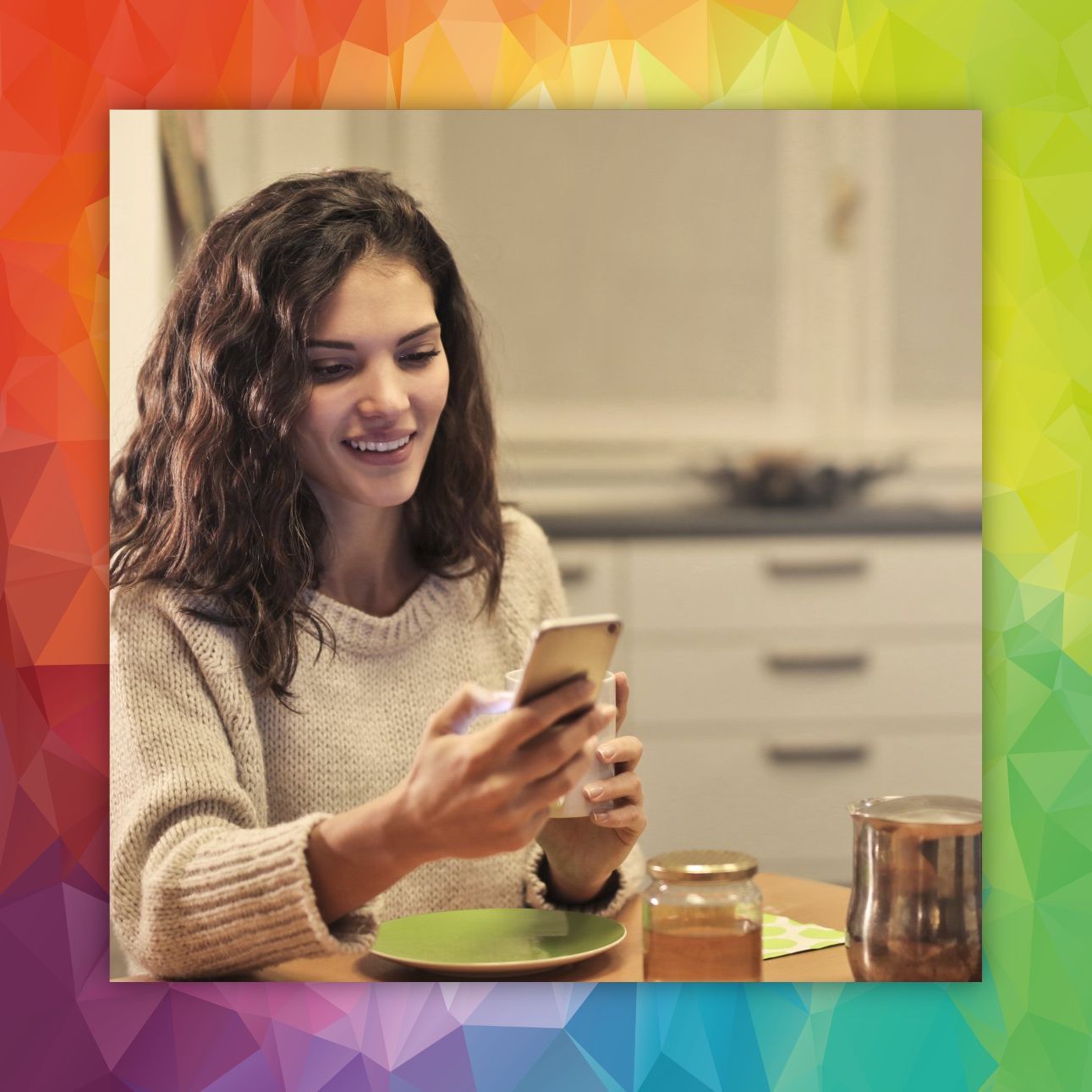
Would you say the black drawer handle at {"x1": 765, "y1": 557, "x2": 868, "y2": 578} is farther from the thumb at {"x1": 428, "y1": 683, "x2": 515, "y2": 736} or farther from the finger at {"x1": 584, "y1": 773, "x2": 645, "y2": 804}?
the thumb at {"x1": 428, "y1": 683, "x2": 515, "y2": 736}

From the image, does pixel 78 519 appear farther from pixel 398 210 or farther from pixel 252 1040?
pixel 252 1040

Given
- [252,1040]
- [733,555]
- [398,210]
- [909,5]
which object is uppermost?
[909,5]

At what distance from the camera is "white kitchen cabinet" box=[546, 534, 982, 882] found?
1.34m

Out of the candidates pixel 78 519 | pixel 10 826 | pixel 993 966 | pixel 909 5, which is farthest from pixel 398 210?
pixel 993 966

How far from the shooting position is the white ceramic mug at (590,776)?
1201 mm

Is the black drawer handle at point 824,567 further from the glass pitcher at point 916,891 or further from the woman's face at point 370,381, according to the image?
the woman's face at point 370,381

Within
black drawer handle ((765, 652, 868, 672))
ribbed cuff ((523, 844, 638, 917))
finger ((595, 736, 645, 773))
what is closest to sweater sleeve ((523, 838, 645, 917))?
ribbed cuff ((523, 844, 638, 917))

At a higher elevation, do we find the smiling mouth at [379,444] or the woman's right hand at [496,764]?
the smiling mouth at [379,444]

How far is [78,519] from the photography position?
1.37 m

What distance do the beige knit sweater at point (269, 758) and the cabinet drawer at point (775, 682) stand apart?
13 cm

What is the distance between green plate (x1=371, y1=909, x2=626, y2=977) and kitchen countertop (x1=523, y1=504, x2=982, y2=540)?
38cm

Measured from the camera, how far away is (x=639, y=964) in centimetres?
135

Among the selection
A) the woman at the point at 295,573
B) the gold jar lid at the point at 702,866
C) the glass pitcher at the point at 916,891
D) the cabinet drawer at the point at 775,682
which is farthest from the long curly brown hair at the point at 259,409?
the glass pitcher at the point at 916,891

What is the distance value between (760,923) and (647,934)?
0.35 feet
